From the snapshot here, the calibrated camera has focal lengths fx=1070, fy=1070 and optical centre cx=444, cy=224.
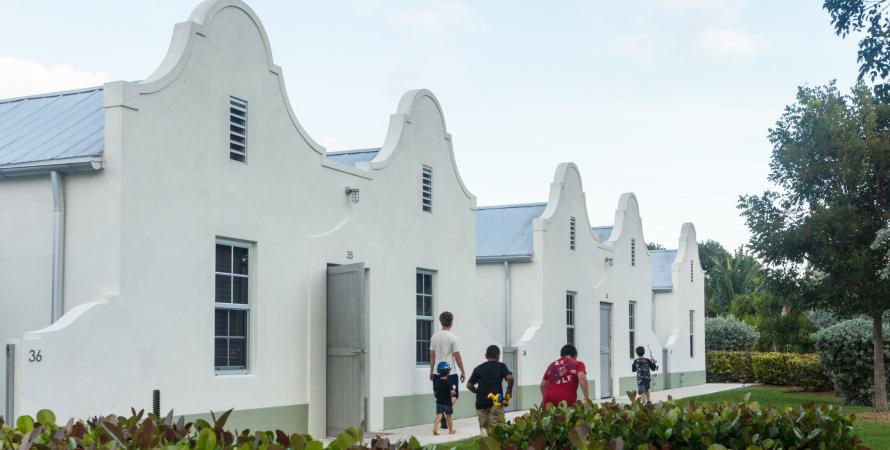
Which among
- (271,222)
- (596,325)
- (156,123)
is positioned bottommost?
(596,325)

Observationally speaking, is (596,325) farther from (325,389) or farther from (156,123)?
(156,123)

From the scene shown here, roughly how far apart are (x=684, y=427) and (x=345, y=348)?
723cm

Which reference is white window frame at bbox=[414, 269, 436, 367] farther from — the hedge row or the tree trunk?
the hedge row

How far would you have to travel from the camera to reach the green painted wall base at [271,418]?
1308 centimetres

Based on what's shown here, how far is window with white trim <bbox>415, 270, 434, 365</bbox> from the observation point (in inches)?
700

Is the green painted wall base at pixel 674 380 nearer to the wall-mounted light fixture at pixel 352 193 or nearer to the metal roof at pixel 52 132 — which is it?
the wall-mounted light fixture at pixel 352 193

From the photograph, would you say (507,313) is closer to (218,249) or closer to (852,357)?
(852,357)

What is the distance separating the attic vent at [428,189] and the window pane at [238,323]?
17.7 feet

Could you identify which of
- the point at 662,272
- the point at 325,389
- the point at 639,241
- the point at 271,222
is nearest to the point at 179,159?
the point at 271,222

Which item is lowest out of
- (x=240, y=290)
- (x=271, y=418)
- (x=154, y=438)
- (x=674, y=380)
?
(x=674, y=380)

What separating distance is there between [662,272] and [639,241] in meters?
5.77

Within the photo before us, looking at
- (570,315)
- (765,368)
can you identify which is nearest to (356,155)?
(570,315)

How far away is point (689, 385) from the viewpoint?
34.4 m

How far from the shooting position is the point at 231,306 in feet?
43.1
